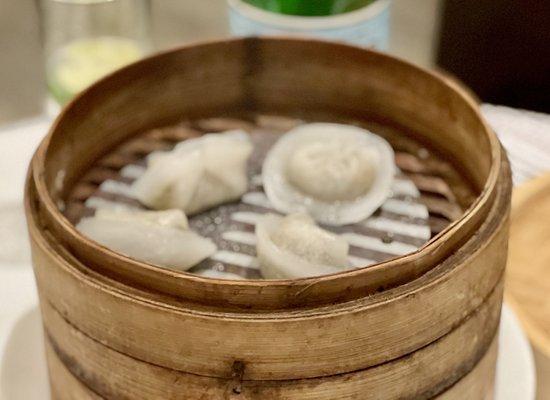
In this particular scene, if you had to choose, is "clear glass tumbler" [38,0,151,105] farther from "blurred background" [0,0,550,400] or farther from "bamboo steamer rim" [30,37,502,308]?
"bamboo steamer rim" [30,37,502,308]

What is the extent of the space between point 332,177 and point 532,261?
12.5 inches

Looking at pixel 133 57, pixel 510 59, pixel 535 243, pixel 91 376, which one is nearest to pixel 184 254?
pixel 91 376

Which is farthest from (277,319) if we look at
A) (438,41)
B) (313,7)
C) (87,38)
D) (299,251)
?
(438,41)

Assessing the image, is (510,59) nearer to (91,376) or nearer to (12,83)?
(12,83)

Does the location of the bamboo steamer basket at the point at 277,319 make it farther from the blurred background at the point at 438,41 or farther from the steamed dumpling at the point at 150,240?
the blurred background at the point at 438,41

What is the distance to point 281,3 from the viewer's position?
51.4 inches

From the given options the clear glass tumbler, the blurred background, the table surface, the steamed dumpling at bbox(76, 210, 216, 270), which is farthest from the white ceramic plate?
the blurred background

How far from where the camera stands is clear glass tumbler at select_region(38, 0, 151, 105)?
1.45 metres

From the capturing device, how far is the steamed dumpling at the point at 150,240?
772 mm

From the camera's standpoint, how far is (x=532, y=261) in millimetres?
1039

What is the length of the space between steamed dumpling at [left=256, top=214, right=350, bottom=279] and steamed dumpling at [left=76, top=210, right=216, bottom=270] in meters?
0.06

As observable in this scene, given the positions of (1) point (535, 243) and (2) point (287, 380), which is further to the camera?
(1) point (535, 243)

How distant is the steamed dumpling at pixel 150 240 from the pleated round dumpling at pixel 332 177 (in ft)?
0.46

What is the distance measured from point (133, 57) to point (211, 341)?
3.22 feet
